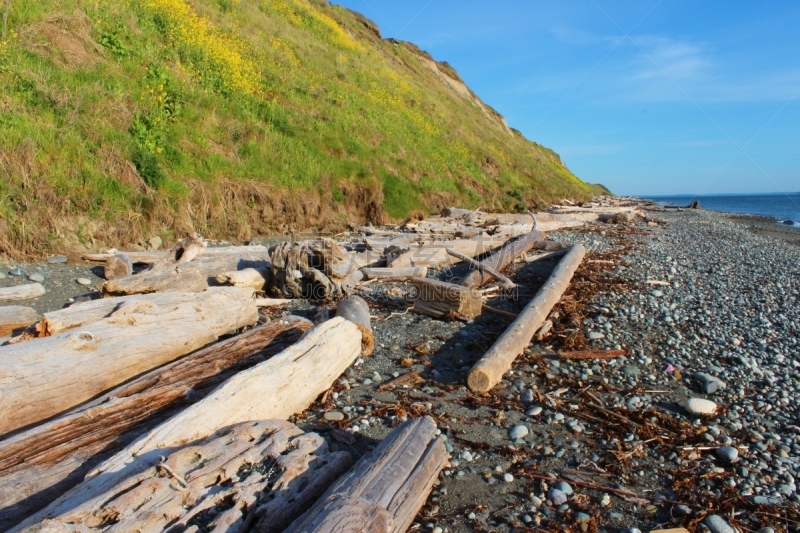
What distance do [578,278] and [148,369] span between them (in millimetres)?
7259

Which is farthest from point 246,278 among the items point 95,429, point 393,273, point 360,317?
point 95,429

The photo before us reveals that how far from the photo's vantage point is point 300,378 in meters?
4.00

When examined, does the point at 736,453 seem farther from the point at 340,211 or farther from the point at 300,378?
the point at 340,211

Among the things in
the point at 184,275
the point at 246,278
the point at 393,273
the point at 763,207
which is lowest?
the point at 763,207

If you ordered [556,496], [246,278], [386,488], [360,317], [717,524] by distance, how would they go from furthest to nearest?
1. [246,278]
2. [360,317]
3. [556,496]
4. [717,524]
5. [386,488]

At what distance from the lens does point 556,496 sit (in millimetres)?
3119

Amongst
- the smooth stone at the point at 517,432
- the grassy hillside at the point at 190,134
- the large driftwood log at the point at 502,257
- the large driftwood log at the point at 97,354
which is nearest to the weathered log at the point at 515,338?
the smooth stone at the point at 517,432

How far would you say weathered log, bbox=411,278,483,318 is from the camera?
6.44 meters

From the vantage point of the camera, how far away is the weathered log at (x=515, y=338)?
4.54 m

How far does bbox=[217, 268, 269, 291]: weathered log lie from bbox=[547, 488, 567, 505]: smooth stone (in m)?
5.23

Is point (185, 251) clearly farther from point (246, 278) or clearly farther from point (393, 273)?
point (393, 273)

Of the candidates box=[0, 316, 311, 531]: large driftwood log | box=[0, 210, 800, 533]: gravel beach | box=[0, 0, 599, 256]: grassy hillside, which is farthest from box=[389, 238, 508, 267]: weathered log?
box=[0, 316, 311, 531]: large driftwood log

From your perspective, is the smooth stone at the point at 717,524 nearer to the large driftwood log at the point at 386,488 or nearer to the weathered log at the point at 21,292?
the large driftwood log at the point at 386,488

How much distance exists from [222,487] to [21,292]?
17.6 ft
